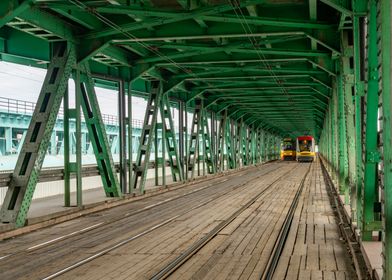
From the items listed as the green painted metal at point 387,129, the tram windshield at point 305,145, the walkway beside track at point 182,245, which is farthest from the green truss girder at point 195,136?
the tram windshield at point 305,145

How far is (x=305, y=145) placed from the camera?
6281cm

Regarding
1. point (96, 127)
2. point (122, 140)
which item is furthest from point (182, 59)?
point (96, 127)

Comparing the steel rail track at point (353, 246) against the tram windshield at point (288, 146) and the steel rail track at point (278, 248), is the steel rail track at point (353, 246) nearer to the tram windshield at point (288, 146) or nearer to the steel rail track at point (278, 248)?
the steel rail track at point (278, 248)

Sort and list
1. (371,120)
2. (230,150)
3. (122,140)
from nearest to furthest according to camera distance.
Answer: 1. (371,120)
2. (122,140)
3. (230,150)

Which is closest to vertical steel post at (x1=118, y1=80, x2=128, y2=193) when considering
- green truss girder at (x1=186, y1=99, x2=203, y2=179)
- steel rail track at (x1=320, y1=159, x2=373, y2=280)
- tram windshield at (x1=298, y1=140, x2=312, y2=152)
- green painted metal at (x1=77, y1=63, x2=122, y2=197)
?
green painted metal at (x1=77, y1=63, x2=122, y2=197)

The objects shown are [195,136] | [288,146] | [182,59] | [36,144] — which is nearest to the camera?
[36,144]

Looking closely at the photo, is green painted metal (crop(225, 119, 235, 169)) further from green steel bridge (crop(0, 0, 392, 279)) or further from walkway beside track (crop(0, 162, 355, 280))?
walkway beside track (crop(0, 162, 355, 280))

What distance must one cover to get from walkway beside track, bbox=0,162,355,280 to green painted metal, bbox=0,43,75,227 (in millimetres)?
760

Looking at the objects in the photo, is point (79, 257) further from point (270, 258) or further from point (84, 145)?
point (84, 145)

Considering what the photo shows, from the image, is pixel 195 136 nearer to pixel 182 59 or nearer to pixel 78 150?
pixel 182 59

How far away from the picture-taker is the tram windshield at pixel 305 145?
62.5 meters

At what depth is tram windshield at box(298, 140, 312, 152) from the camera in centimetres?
6253

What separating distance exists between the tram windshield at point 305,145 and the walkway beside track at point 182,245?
48.1m

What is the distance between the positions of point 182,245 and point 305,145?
55.4 metres
